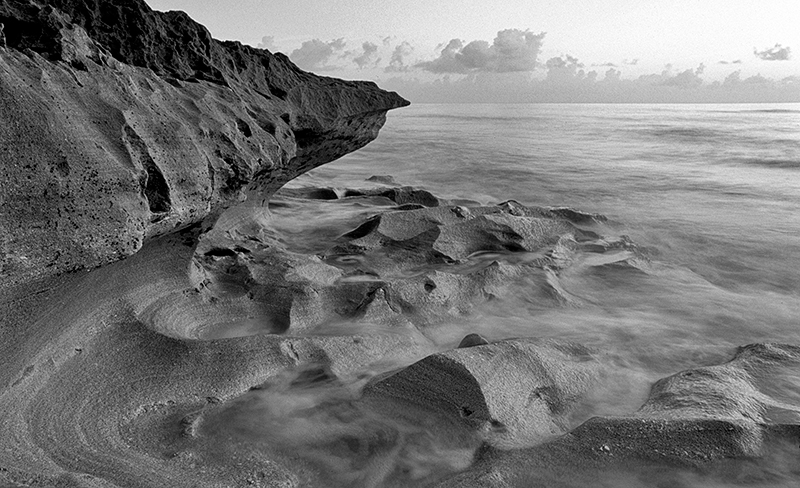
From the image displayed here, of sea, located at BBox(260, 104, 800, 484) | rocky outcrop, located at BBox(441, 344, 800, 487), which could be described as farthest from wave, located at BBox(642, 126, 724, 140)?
rocky outcrop, located at BBox(441, 344, 800, 487)

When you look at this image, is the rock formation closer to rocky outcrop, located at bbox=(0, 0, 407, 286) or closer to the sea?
rocky outcrop, located at bbox=(0, 0, 407, 286)

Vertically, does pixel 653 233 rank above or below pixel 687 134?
above

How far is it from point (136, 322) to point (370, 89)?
3.44m

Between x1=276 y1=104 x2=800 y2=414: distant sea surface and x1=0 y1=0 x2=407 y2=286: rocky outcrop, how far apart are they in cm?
167

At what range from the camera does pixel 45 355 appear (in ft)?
6.86

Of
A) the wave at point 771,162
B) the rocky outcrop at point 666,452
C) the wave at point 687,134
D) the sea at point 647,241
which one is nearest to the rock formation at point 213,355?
the rocky outcrop at point 666,452

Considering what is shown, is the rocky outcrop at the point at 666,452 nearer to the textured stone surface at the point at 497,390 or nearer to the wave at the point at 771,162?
the textured stone surface at the point at 497,390

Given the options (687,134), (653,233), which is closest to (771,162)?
(653,233)

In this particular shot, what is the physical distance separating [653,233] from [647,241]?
0.47m

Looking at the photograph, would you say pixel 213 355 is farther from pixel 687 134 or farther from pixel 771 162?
pixel 687 134

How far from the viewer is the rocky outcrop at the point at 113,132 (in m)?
1.92

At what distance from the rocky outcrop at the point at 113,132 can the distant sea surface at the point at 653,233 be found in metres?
1.67

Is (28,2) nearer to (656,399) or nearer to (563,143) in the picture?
(656,399)

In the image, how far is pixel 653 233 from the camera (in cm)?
614
